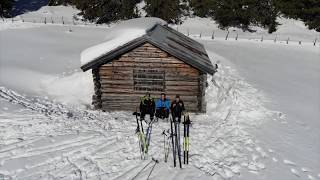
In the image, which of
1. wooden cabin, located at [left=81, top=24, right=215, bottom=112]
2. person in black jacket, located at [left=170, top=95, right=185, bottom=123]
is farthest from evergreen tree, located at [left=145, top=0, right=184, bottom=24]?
person in black jacket, located at [left=170, top=95, right=185, bottom=123]

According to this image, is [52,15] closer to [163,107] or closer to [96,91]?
[96,91]

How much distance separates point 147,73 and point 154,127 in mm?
2873

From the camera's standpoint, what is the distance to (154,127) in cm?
1623

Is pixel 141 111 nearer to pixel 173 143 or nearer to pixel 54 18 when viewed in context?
pixel 173 143

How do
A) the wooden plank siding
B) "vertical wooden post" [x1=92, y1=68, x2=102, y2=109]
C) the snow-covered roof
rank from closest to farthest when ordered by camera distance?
the snow-covered roof → the wooden plank siding → "vertical wooden post" [x1=92, y1=68, x2=102, y2=109]

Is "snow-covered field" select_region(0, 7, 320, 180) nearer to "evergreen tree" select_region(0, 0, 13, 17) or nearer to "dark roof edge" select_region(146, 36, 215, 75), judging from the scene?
"dark roof edge" select_region(146, 36, 215, 75)

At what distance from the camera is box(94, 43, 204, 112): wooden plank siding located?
17703 mm

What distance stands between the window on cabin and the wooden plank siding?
0.15 ft

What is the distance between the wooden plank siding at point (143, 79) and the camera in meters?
17.7

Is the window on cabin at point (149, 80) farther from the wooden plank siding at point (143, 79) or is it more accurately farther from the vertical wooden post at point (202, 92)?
the vertical wooden post at point (202, 92)

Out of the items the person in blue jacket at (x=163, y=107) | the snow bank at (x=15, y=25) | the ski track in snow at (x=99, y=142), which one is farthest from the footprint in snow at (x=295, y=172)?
the snow bank at (x=15, y=25)

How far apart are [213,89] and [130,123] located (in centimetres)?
738

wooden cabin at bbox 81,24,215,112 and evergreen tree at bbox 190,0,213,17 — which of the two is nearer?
wooden cabin at bbox 81,24,215,112

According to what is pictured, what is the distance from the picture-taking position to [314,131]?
57.8 ft
